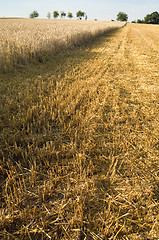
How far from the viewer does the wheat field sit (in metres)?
1.57

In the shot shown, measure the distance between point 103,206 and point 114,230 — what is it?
0.28 metres

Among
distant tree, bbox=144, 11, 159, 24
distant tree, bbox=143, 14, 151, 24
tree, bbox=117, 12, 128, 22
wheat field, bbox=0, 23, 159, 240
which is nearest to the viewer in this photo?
wheat field, bbox=0, 23, 159, 240

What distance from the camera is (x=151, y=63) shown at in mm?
7664

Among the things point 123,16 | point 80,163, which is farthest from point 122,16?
point 80,163

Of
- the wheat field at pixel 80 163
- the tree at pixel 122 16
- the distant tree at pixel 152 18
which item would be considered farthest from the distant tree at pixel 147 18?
the wheat field at pixel 80 163

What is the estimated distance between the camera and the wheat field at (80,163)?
157 centimetres

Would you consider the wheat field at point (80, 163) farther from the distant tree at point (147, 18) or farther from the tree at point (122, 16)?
the tree at point (122, 16)

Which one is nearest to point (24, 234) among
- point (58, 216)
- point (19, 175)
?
point (58, 216)

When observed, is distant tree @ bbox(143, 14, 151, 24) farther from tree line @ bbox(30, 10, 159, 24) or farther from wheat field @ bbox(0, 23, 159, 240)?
wheat field @ bbox(0, 23, 159, 240)

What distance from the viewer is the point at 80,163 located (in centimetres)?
210

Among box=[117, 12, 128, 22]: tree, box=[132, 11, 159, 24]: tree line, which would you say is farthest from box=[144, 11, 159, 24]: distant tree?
box=[117, 12, 128, 22]: tree

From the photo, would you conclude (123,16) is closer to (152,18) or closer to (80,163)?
(152,18)

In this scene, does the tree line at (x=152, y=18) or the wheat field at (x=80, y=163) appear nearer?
the wheat field at (x=80, y=163)

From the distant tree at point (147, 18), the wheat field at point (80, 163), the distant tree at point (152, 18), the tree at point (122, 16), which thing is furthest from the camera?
the tree at point (122, 16)
